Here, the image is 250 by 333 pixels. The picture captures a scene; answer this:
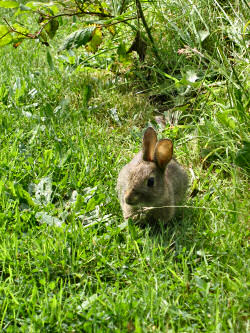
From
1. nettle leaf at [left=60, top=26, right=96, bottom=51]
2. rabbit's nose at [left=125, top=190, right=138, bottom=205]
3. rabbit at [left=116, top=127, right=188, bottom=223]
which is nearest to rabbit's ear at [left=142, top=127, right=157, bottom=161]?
rabbit at [left=116, top=127, right=188, bottom=223]

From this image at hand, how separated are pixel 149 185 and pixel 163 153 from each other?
9.0 inches

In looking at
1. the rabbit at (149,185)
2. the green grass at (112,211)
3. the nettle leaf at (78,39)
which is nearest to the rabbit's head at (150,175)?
the rabbit at (149,185)

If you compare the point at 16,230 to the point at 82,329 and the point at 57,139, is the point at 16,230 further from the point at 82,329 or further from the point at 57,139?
the point at 57,139

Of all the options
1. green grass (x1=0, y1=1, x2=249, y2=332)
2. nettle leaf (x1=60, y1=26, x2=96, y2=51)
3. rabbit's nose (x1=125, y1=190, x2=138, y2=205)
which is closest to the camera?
green grass (x1=0, y1=1, x2=249, y2=332)

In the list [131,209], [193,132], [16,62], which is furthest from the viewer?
[16,62]

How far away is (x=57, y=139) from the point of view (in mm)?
3926

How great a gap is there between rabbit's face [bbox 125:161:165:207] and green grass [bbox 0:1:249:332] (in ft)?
0.62

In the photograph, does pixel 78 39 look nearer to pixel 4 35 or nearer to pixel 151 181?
pixel 4 35

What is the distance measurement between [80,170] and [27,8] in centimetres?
125

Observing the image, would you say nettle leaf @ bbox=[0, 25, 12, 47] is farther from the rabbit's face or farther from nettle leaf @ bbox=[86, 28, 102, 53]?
the rabbit's face

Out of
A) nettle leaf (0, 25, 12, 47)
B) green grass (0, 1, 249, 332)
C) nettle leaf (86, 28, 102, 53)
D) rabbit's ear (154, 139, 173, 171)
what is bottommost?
green grass (0, 1, 249, 332)

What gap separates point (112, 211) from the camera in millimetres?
3348

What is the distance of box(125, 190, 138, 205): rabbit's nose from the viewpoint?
10.00 feet

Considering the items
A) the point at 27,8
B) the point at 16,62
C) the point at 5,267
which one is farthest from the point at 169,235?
the point at 16,62
